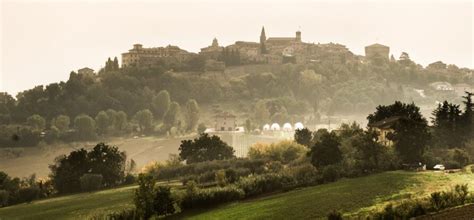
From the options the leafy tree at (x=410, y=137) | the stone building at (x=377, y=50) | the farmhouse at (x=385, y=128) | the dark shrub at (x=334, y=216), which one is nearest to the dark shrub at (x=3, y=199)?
the farmhouse at (x=385, y=128)

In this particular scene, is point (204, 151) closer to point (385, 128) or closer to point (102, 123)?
point (385, 128)

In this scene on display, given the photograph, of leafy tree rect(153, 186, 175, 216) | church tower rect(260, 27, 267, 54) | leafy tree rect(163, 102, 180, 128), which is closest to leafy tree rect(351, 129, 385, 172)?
leafy tree rect(153, 186, 175, 216)

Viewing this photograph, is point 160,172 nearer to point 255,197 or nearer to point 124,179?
point 124,179

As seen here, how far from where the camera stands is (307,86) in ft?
480

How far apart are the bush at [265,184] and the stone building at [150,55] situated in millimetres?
105855

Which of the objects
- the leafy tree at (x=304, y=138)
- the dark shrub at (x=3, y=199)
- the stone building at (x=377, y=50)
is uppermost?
the stone building at (x=377, y=50)

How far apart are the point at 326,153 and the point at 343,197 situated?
12.3 metres

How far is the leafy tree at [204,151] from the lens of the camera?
Result: 200 ft

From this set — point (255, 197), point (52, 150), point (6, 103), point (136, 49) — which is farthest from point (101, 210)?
point (136, 49)

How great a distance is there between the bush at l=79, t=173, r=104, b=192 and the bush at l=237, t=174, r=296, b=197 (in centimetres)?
1917

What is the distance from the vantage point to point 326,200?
100 ft

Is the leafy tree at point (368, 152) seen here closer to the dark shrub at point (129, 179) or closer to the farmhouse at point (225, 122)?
the dark shrub at point (129, 179)

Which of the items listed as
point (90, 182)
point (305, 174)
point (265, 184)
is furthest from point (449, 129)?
point (90, 182)

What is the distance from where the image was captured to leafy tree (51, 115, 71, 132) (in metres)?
101
